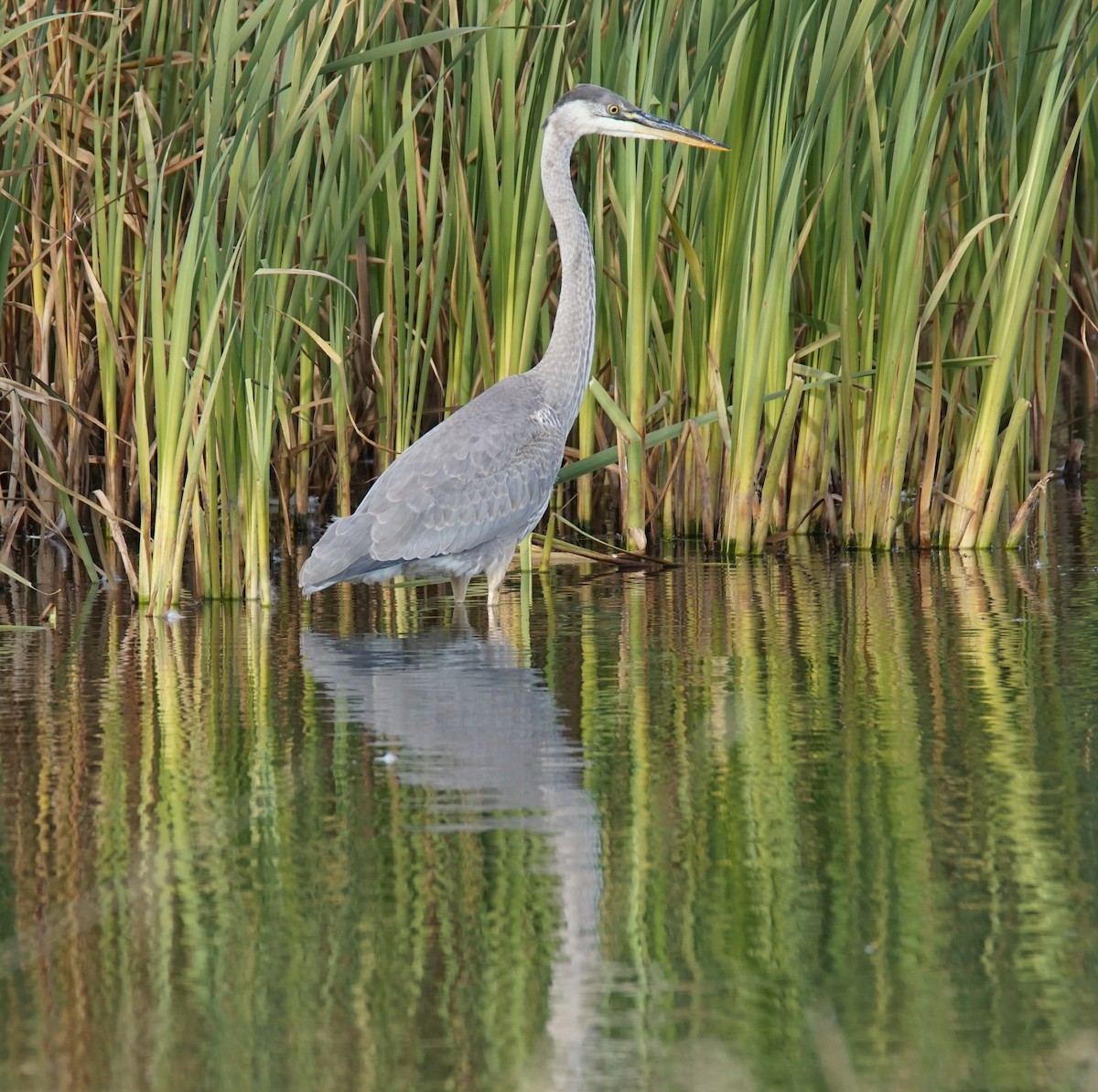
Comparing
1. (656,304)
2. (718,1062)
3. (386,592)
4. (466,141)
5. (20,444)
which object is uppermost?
(466,141)

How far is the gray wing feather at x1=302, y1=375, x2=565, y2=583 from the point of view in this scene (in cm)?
599

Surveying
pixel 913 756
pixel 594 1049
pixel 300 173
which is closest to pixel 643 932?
pixel 594 1049

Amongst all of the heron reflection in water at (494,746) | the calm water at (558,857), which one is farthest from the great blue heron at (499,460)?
the calm water at (558,857)

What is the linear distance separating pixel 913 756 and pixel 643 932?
1195mm

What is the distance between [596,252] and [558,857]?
13.8 feet

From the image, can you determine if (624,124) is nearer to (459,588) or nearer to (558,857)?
(459,588)

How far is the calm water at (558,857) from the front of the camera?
2457mm

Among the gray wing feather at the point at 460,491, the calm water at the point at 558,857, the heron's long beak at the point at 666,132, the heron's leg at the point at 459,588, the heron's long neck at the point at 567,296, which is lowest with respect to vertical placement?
the calm water at the point at 558,857

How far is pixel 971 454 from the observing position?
6.66 m

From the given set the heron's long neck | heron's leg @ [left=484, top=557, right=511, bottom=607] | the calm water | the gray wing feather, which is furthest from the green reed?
the calm water

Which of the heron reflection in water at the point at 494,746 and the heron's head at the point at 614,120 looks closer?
the heron reflection in water at the point at 494,746

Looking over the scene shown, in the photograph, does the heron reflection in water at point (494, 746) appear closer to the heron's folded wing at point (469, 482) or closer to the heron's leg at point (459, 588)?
the heron's folded wing at point (469, 482)

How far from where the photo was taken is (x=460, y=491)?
6.17 m

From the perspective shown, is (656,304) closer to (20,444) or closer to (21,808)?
(20,444)
